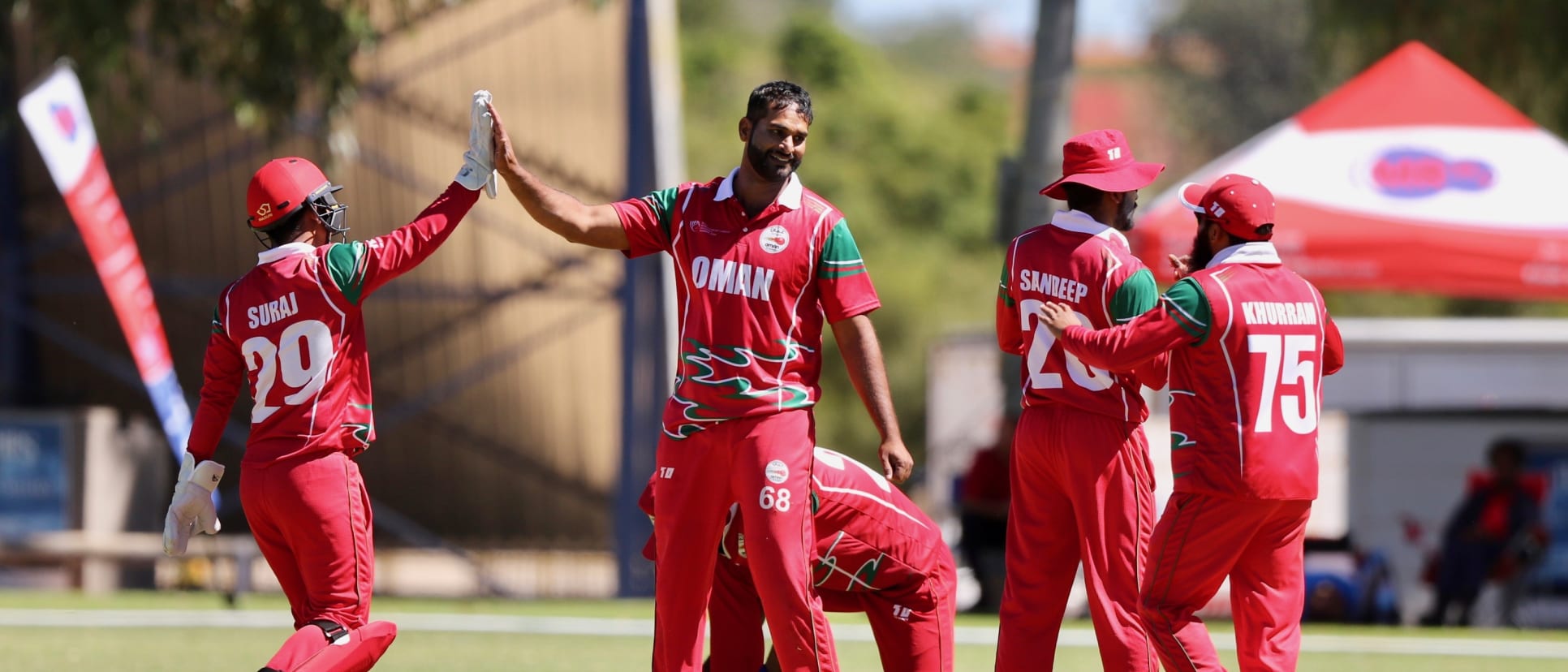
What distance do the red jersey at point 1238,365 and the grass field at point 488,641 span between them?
328 cm

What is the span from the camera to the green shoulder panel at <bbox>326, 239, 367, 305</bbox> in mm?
6113

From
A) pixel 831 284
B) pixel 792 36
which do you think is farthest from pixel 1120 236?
pixel 792 36

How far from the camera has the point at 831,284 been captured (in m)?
6.07

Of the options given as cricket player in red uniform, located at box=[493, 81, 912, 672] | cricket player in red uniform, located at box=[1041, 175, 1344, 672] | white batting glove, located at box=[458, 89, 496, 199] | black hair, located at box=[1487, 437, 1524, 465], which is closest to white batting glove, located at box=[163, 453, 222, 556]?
white batting glove, located at box=[458, 89, 496, 199]

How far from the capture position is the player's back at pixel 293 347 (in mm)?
6105

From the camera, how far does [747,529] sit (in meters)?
5.94

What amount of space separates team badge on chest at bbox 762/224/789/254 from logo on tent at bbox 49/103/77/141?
22.2 ft

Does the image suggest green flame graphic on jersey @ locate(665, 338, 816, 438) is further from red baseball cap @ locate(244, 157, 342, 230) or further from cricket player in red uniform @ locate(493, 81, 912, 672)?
red baseball cap @ locate(244, 157, 342, 230)

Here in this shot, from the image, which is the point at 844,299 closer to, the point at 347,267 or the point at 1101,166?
the point at 1101,166

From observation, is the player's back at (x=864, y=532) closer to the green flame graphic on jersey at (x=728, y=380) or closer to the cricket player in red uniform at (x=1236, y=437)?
the green flame graphic on jersey at (x=728, y=380)

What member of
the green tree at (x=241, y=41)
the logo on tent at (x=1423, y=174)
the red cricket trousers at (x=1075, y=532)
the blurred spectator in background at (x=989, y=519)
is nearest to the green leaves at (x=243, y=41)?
the green tree at (x=241, y=41)

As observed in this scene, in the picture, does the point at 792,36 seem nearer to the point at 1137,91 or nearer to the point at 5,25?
the point at 1137,91

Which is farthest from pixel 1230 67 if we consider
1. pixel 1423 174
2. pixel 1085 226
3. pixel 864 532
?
pixel 864 532

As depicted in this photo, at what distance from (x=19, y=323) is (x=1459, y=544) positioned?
14.2 m
